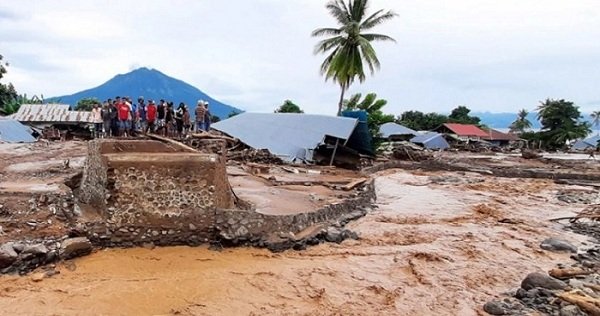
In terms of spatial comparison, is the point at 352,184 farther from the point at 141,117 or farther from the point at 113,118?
the point at 113,118

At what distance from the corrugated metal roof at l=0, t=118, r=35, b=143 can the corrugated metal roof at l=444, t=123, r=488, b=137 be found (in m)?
40.8

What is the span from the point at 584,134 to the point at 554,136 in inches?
116

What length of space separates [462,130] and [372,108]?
26.7 meters

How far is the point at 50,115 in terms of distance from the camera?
28.1m

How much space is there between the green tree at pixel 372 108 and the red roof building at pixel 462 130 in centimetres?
2439

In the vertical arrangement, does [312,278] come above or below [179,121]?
below

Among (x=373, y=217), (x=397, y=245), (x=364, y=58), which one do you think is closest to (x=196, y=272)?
(x=397, y=245)

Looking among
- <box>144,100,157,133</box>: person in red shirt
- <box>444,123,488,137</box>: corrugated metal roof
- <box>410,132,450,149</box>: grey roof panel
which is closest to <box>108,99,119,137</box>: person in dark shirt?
<box>144,100,157,133</box>: person in red shirt

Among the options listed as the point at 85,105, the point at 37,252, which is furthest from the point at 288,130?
the point at 85,105

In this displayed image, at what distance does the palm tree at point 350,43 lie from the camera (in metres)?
26.5

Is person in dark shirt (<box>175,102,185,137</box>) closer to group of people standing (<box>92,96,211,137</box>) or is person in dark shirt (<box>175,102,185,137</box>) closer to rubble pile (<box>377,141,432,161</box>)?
group of people standing (<box>92,96,211,137</box>)

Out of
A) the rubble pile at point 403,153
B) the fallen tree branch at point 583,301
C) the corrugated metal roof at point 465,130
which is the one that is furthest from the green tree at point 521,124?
the fallen tree branch at point 583,301

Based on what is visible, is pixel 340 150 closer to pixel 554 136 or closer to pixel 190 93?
pixel 554 136

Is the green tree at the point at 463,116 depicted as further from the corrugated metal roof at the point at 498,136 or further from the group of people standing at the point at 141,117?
Answer: the group of people standing at the point at 141,117
